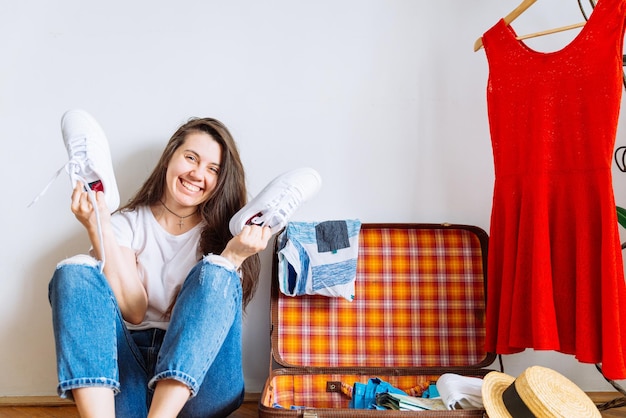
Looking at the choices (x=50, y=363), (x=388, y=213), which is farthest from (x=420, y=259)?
(x=50, y=363)

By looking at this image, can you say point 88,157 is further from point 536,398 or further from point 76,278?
point 536,398

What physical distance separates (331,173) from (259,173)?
0.24m

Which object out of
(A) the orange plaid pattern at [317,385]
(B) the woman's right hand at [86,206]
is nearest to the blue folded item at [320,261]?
(A) the orange plaid pattern at [317,385]

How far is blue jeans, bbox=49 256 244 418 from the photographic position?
1.02 m

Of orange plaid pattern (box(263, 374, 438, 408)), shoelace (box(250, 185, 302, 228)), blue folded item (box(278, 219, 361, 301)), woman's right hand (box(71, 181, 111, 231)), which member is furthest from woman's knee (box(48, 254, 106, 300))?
orange plaid pattern (box(263, 374, 438, 408))

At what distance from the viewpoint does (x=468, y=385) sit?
1.31 metres

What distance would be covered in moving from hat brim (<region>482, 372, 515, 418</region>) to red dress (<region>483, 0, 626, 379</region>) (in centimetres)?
12

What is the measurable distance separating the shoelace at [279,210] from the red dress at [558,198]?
0.63 m

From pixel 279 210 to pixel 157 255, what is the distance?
41 cm

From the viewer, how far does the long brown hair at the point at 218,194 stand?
145 cm

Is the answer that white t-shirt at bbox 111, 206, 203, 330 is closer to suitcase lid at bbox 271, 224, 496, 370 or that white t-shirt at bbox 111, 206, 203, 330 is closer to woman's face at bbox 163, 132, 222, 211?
woman's face at bbox 163, 132, 222, 211

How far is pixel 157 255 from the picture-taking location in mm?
1426

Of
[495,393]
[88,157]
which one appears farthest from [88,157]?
[495,393]

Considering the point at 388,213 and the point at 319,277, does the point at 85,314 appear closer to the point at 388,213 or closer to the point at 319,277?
the point at 319,277
